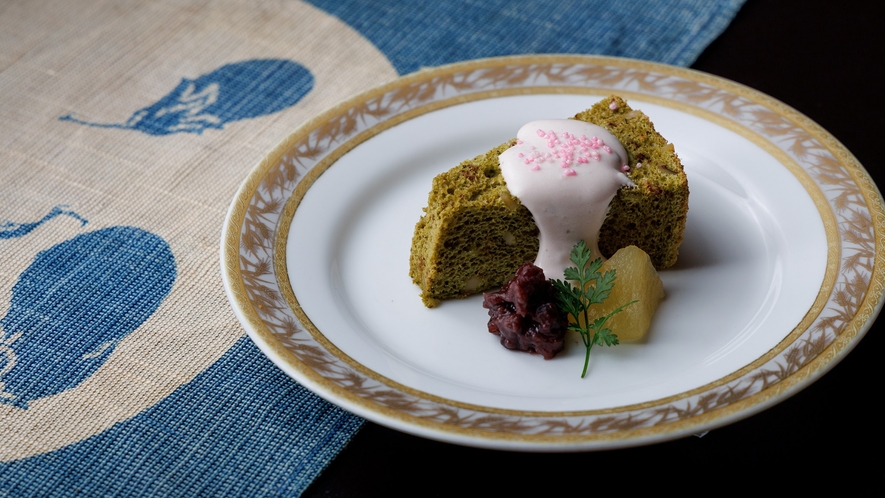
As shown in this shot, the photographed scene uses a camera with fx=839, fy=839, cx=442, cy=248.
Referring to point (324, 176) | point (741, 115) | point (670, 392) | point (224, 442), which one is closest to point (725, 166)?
point (741, 115)

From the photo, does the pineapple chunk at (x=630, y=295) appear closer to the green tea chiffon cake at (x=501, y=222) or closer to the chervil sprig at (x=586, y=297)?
the chervil sprig at (x=586, y=297)

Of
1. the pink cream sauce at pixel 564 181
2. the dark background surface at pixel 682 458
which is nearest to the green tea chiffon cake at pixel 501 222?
the pink cream sauce at pixel 564 181

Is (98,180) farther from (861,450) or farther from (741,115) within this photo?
(861,450)

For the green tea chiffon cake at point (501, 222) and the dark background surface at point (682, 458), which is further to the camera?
the green tea chiffon cake at point (501, 222)

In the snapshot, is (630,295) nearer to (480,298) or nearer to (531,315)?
(531,315)

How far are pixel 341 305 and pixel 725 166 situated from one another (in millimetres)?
1359

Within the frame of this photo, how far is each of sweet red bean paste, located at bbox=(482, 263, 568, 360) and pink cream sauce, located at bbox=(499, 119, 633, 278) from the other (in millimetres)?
223

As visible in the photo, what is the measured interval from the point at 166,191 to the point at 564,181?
1.42 metres

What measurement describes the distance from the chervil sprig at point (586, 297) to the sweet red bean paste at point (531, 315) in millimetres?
31

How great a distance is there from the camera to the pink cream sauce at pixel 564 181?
2299 mm

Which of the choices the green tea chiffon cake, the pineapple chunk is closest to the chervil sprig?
the pineapple chunk

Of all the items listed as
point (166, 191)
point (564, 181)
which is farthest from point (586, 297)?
point (166, 191)

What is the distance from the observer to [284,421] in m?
2.12

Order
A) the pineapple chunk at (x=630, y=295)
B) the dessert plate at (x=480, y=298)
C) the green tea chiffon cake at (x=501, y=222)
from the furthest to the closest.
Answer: the green tea chiffon cake at (x=501, y=222)
the pineapple chunk at (x=630, y=295)
the dessert plate at (x=480, y=298)
